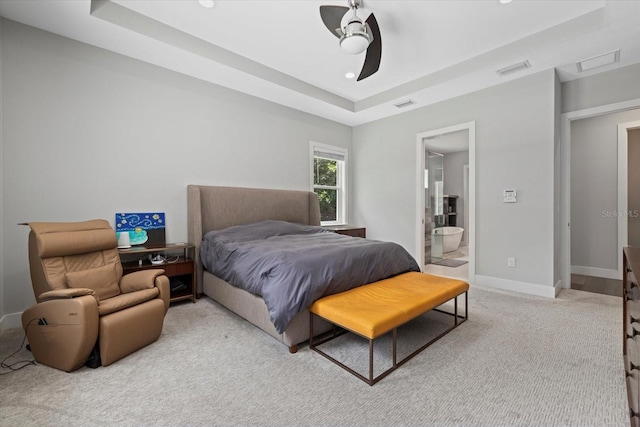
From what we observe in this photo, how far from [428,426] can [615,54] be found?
4.10m

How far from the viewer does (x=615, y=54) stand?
3.01 m

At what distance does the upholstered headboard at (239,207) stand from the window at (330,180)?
1.80 feet

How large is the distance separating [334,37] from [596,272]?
520cm

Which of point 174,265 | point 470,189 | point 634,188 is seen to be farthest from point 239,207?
point 634,188

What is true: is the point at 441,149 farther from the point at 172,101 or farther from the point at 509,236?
the point at 172,101

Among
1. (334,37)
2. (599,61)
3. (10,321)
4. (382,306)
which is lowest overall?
(10,321)

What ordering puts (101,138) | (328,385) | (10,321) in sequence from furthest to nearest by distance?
(101,138) → (10,321) → (328,385)

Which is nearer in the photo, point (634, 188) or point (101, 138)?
point (101, 138)

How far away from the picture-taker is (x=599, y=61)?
10.4 feet

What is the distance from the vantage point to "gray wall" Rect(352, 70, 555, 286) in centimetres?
348

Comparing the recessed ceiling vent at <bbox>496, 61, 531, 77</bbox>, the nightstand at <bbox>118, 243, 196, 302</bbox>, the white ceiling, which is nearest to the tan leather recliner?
the nightstand at <bbox>118, 243, 196, 302</bbox>

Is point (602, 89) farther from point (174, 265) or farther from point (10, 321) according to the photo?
point (10, 321)

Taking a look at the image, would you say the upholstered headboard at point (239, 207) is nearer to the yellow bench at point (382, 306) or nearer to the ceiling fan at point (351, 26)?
the yellow bench at point (382, 306)

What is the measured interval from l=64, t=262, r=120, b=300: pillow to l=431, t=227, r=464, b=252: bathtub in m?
5.68
